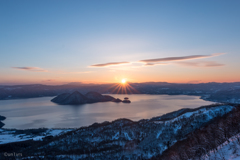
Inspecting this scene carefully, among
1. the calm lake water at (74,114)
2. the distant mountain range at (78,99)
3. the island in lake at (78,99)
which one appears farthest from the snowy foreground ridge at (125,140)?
the distant mountain range at (78,99)

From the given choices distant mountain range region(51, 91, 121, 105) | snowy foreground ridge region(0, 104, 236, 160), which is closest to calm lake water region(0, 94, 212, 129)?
distant mountain range region(51, 91, 121, 105)

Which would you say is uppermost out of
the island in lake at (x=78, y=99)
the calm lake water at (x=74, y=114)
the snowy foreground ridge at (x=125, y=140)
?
the snowy foreground ridge at (x=125, y=140)

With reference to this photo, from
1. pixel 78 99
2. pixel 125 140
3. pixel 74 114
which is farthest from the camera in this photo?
pixel 78 99

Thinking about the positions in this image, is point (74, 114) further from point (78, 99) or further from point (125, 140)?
point (125, 140)

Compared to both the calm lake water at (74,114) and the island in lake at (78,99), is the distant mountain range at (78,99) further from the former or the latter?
the calm lake water at (74,114)

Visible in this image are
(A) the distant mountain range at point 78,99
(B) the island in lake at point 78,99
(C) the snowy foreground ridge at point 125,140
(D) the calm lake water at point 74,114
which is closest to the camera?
(C) the snowy foreground ridge at point 125,140

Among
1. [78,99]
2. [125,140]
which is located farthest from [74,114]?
[125,140]

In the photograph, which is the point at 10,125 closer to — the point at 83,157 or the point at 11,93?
the point at 83,157

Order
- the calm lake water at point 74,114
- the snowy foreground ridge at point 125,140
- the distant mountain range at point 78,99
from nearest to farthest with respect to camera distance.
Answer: the snowy foreground ridge at point 125,140
the calm lake water at point 74,114
the distant mountain range at point 78,99
